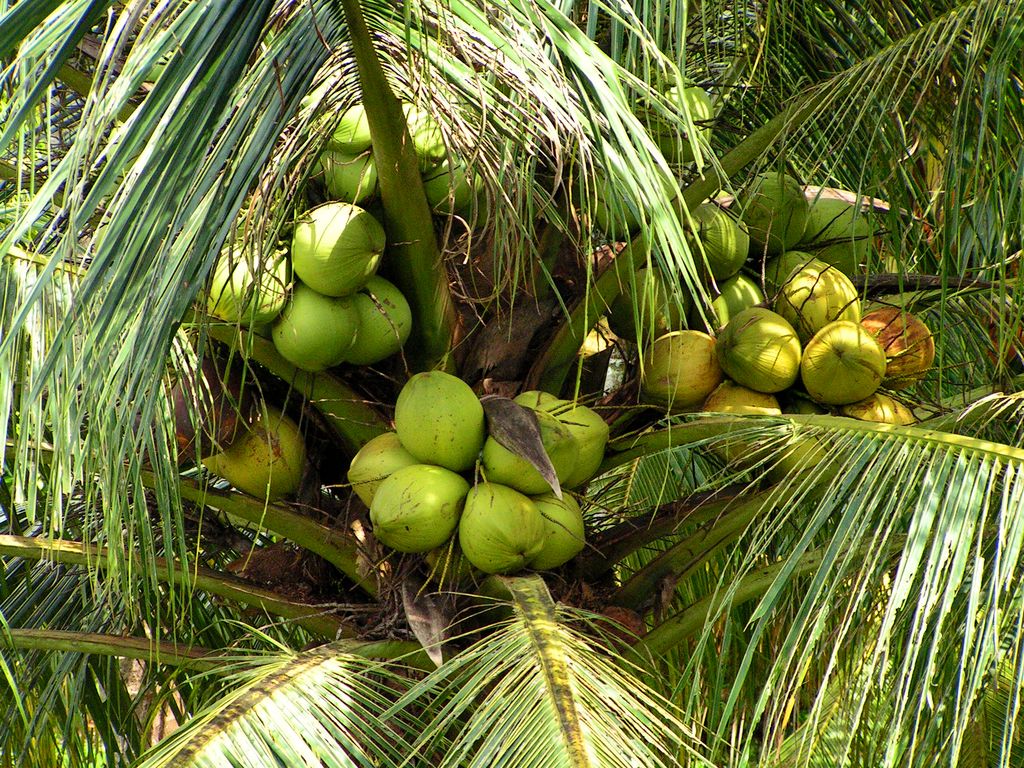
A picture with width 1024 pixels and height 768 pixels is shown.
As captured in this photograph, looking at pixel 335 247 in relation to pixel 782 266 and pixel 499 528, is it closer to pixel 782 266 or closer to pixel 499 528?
pixel 499 528

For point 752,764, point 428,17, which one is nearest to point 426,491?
point 428,17

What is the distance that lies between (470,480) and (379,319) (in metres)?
0.30

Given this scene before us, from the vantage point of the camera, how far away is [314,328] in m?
1.66

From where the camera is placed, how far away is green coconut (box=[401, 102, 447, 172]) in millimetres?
1662

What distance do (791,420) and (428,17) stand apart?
30.8 inches

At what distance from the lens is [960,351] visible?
8.57ft

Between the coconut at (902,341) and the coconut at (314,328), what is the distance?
878mm

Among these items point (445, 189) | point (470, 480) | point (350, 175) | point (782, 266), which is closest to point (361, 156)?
point (350, 175)

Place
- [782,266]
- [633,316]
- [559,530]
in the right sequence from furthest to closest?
[782,266] → [633,316] → [559,530]

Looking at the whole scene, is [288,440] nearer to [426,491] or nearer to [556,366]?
[426,491]

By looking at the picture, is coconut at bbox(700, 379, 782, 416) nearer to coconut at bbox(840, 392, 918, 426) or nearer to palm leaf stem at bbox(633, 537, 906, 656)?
coconut at bbox(840, 392, 918, 426)

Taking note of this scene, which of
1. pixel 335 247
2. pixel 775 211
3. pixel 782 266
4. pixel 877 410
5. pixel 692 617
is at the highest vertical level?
pixel 335 247

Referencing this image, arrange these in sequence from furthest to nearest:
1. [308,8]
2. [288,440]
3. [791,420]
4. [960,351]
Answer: [960,351]
[288,440]
[791,420]
[308,8]

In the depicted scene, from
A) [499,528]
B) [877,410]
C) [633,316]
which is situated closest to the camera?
[499,528]
